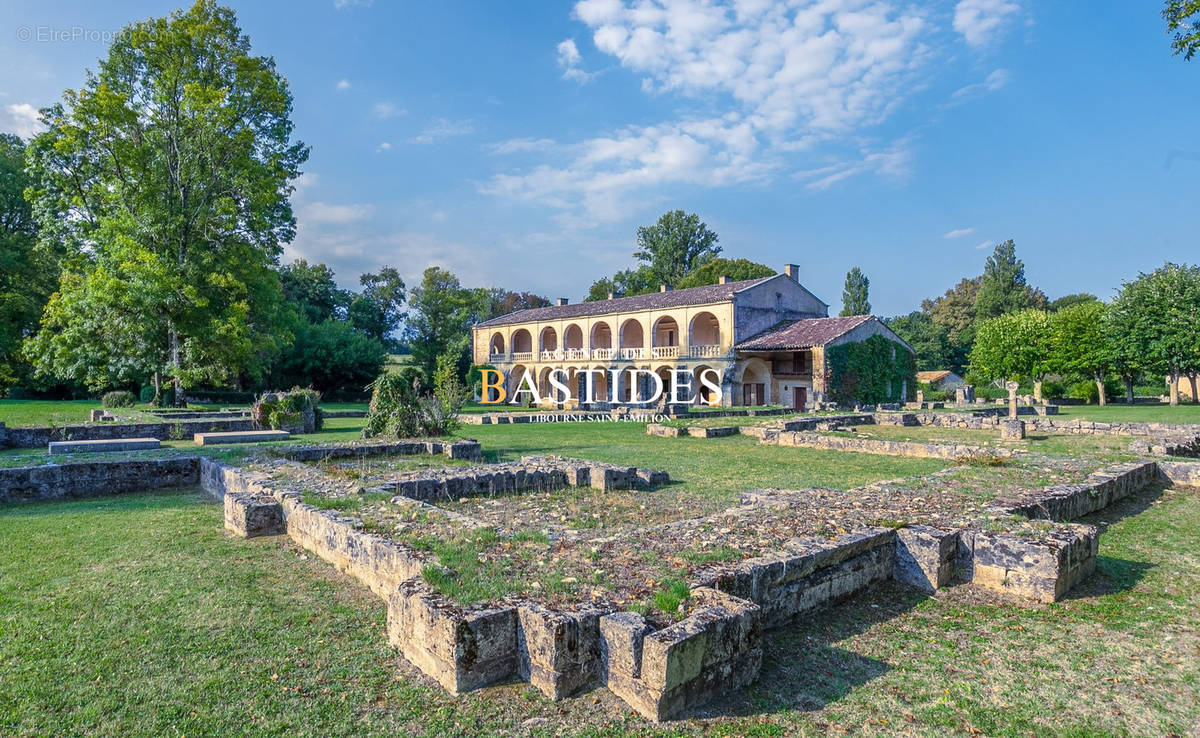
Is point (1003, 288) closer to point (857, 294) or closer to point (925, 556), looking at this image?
point (857, 294)

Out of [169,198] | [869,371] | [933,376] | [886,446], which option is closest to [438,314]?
[169,198]

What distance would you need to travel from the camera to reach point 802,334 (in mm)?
33938

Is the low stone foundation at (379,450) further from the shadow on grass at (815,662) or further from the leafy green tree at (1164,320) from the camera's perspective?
the leafy green tree at (1164,320)

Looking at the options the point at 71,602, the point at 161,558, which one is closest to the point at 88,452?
the point at 161,558

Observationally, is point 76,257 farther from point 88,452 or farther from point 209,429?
point 88,452

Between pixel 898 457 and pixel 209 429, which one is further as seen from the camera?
pixel 209 429

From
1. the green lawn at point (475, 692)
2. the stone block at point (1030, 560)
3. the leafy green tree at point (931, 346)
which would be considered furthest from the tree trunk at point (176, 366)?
the leafy green tree at point (931, 346)

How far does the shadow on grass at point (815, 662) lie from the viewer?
3033 mm

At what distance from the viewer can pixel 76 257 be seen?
23719 mm

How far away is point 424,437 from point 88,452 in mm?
5714

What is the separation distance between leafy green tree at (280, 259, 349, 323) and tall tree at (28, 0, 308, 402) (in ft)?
75.5

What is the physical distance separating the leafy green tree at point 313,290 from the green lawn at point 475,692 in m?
46.3

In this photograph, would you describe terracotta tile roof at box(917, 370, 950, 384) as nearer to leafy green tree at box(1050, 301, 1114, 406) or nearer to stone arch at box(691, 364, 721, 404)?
leafy green tree at box(1050, 301, 1114, 406)

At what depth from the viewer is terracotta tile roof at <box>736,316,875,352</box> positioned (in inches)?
1272
